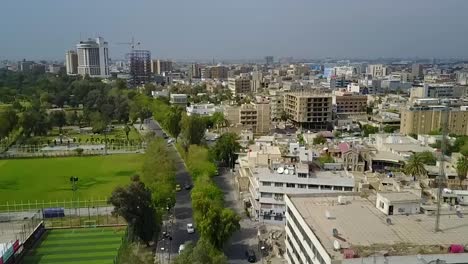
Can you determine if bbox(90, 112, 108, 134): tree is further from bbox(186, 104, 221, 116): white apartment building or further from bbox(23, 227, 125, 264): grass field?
bbox(23, 227, 125, 264): grass field

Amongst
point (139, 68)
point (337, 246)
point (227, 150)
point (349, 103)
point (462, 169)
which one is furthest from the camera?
point (139, 68)

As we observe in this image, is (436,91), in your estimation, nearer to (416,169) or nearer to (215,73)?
(416,169)

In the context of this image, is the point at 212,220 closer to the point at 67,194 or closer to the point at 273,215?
the point at 273,215

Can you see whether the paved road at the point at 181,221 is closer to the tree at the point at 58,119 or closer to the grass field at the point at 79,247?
the grass field at the point at 79,247

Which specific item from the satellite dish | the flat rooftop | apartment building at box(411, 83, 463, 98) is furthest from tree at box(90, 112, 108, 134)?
apartment building at box(411, 83, 463, 98)

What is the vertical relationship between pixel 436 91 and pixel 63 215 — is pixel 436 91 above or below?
A: above

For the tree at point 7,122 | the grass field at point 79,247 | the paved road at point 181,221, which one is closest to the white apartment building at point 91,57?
the tree at point 7,122

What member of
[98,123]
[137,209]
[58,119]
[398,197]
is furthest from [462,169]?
[58,119]
